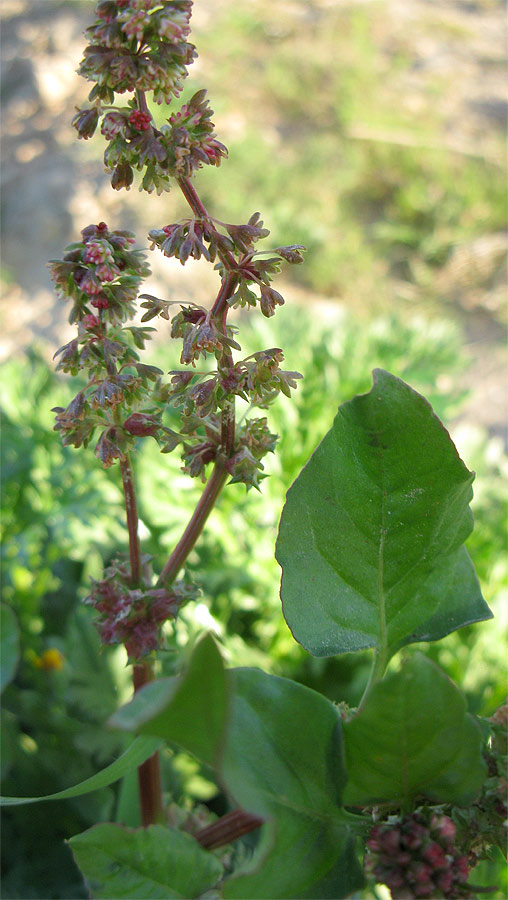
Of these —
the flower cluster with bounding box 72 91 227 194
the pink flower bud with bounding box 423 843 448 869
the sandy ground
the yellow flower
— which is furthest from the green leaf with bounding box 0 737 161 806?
the sandy ground

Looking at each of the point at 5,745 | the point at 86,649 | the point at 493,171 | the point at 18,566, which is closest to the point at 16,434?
the point at 18,566

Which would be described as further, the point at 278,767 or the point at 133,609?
the point at 133,609

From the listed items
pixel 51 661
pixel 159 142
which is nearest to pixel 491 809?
pixel 159 142

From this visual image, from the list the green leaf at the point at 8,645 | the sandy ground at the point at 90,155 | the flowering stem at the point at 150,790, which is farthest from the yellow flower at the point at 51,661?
the sandy ground at the point at 90,155

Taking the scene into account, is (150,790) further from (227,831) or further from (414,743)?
(414,743)

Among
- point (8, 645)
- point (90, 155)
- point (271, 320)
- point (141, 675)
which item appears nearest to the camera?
point (141, 675)

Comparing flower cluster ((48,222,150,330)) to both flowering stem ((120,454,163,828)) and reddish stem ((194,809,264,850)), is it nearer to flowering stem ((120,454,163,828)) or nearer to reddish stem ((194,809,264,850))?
flowering stem ((120,454,163,828))
